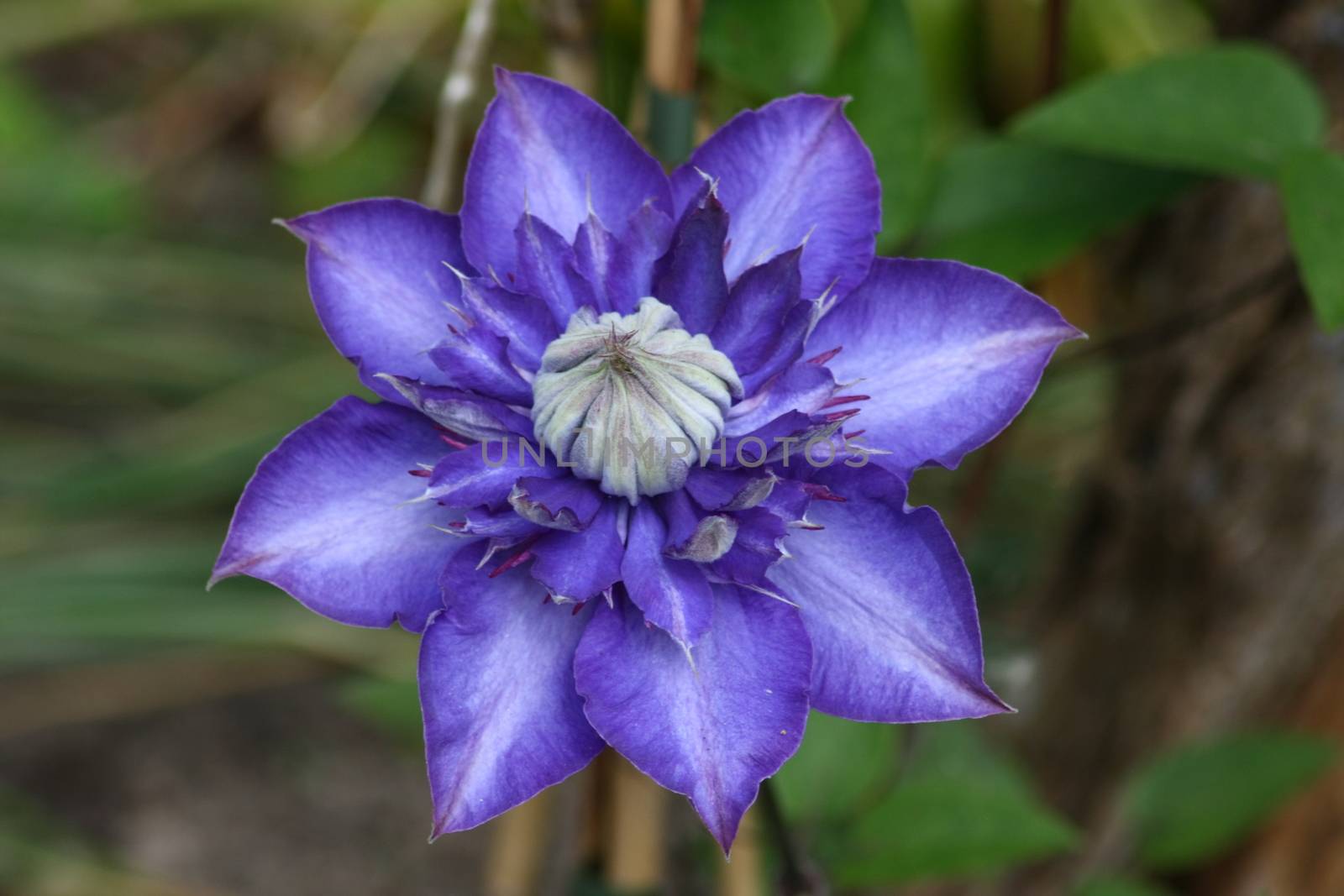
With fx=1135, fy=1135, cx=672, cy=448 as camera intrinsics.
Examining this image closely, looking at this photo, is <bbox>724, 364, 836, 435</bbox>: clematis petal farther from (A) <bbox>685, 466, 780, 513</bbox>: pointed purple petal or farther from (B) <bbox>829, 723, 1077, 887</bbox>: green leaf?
(B) <bbox>829, 723, 1077, 887</bbox>: green leaf

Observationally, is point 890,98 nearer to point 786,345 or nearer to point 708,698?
point 786,345

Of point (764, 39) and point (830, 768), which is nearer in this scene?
point (764, 39)

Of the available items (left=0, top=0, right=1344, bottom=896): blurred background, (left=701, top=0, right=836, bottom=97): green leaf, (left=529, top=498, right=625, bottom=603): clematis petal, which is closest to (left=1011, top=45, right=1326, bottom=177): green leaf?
(left=0, top=0, right=1344, bottom=896): blurred background

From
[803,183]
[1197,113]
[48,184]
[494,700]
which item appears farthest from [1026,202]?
[48,184]

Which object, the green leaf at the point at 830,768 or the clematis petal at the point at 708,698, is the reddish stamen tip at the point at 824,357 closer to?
the clematis petal at the point at 708,698

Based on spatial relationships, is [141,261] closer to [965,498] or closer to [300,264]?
[300,264]

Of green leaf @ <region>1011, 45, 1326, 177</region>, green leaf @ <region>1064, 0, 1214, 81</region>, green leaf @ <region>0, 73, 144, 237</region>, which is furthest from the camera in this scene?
green leaf @ <region>0, 73, 144, 237</region>

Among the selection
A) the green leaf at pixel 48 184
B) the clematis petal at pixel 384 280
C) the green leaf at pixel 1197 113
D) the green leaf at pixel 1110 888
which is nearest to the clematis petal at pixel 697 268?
the clematis petal at pixel 384 280
